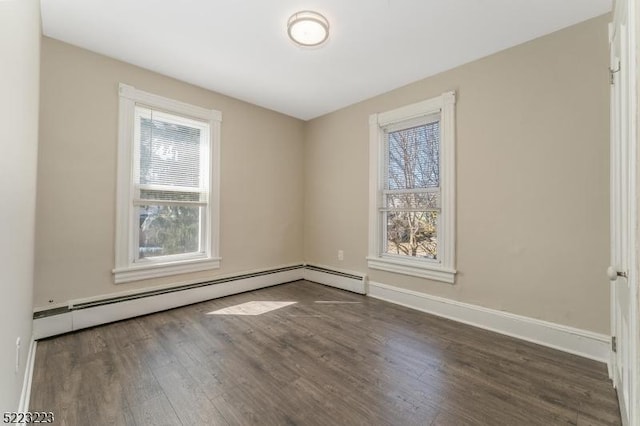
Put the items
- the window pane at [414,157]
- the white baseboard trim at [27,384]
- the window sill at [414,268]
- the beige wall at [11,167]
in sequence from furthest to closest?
the window pane at [414,157]
the window sill at [414,268]
the white baseboard trim at [27,384]
the beige wall at [11,167]

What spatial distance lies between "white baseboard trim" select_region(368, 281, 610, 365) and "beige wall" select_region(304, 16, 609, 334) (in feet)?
0.21

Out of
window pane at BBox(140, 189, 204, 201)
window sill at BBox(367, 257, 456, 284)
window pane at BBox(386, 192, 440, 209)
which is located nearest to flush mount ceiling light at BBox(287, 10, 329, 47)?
window pane at BBox(386, 192, 440, 209)

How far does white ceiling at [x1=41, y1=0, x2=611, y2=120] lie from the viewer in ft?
6.85

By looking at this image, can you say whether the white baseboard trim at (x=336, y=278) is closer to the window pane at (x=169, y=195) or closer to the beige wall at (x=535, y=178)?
the beige wall at (x=535, y=178)

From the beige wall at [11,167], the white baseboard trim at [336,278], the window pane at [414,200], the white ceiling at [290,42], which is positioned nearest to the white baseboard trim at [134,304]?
the white baseboard trim at [336,278]

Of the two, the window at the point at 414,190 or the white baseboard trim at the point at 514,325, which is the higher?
the window at the point at 414,190

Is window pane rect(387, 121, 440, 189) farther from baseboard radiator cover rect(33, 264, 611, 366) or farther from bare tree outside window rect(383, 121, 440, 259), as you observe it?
baseboard radiator cover rect(33, 264, 611, 366)

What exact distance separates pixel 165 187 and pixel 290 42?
2.05 meters

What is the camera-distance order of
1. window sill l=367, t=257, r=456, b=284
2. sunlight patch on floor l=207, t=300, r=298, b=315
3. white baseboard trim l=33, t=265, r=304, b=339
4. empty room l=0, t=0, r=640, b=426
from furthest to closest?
sunlight patch on floor l=207, t=300, r=298, b=315
window sill l=367, t=257, r=456, b=284
white baseboard trim l=33, t=265, r=304, b=339
empty room l=0, t=0, r=640, b=426

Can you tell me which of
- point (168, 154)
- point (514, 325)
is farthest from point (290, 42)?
point (514, 325)

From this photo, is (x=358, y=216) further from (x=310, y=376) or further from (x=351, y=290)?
(x=310, y=376)

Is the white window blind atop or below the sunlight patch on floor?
atop

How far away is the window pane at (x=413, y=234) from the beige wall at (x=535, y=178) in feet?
1.03

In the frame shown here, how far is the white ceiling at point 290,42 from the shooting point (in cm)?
209
